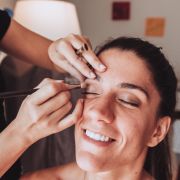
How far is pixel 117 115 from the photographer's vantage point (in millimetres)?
977

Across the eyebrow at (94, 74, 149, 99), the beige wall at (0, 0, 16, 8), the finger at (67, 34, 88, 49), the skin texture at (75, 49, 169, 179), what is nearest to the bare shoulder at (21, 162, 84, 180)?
the skin texture at (75, 49, 169, 179)

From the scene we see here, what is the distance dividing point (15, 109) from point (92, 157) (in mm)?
589

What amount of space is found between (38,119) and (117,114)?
29 cm

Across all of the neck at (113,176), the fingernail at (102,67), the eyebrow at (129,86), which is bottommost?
the neck at (113,176)

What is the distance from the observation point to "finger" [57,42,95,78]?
0.90 metres

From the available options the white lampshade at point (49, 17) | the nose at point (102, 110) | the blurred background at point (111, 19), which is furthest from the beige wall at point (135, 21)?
the nose at point (102, 110)

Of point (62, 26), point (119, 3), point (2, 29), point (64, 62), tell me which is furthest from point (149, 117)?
point (119, 3)

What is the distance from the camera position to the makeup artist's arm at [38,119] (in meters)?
0.76

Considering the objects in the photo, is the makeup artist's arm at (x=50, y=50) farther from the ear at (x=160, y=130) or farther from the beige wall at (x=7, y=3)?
the beige wall at (x=7, y=3)

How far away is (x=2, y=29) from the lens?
1.07 m

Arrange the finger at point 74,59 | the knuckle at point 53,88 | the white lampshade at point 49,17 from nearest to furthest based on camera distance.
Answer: the knuckle at point 53,88 → the finger at point 74,59 → the white lampshade at point 49,17

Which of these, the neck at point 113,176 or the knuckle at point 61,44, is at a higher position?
the knuckle at point 61,44

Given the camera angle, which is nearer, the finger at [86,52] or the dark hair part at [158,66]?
the finger at [86,52]

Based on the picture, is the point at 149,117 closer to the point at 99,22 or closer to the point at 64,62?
the point at 64,62
